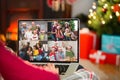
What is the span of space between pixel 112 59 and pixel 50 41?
9.21 ft

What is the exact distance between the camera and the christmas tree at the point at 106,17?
393 cm

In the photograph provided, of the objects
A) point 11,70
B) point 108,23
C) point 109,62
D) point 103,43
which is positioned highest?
point 11,70

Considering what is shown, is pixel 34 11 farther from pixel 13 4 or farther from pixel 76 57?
pixel 76 57

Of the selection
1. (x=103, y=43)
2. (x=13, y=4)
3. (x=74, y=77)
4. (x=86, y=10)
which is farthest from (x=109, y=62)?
(x=74, y=77)

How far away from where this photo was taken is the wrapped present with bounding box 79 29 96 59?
4.45 m

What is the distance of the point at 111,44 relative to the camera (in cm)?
417

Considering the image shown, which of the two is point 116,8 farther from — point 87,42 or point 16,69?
point 16,69

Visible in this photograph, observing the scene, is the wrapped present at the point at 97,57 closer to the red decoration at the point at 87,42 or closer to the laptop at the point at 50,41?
the red decoration at the point at 87,42

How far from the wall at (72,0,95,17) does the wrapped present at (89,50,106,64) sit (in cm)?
98

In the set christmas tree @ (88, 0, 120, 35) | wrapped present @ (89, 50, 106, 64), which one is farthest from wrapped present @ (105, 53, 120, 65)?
christmas tree @ (88, 0, 120, 35)

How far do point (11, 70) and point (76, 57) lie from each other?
64cm

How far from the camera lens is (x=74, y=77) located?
42.6 inches

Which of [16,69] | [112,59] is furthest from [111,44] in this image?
[16,69]

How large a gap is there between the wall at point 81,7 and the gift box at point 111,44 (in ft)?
3.01
